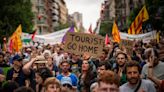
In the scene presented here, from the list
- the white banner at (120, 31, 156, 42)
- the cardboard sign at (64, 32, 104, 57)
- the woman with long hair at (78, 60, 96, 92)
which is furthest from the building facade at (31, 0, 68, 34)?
the woman with long hair at (78, 60, 96, 92)

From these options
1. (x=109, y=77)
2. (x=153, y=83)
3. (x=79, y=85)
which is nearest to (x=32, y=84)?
(x=79, y=85)

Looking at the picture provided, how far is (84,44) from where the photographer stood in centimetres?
1164

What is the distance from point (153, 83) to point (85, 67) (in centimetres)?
212

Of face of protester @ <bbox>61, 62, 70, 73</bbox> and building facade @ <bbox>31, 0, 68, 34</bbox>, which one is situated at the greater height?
building facade @ <bbox>31, 0, 68, 34</bbox>

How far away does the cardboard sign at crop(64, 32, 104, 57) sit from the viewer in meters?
11.5

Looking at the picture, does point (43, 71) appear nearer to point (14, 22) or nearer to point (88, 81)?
point (88, 81)

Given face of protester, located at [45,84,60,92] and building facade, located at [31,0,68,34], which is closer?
face of protester, located at [45,84,60,92]

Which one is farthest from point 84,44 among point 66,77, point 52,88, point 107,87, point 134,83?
point 107,87

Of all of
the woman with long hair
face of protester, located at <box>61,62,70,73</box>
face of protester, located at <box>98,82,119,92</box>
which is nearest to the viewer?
face of protester, located at <box>98,82,119,92</box>

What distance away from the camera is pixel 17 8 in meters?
49.2

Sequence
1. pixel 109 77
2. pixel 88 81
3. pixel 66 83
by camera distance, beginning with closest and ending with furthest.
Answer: pixel 109 77, pixel 66 83, pixel 88 81

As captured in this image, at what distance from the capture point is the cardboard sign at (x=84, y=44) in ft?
37.9

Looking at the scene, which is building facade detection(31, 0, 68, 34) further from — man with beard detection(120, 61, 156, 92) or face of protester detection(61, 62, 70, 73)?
man with beard detection(120, 61, 156, 92)

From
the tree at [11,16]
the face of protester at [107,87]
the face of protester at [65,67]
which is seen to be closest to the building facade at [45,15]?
the tree at [11,16]
